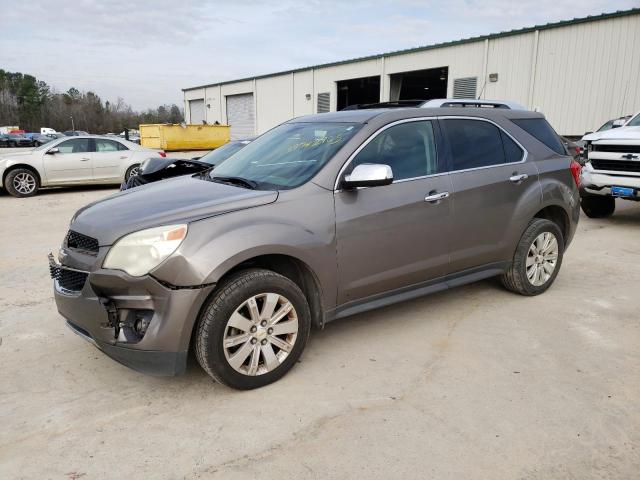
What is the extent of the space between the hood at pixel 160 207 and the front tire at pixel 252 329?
0.45 meters

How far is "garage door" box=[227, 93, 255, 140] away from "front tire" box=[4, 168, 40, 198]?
24146mm

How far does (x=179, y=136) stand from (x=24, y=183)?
17.1 meters

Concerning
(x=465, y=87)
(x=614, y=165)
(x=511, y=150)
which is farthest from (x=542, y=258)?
(x=465, y=87)

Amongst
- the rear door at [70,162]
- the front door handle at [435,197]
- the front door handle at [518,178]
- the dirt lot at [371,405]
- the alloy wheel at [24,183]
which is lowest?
the dirt lot at [371,405]

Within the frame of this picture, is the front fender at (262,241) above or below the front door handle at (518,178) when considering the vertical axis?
below

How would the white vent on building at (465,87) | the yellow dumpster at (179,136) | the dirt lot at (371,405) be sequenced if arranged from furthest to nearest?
the yellow dumpster at (179,136) → the white vent on building at (465,87) → the dirt lot at (371,405)

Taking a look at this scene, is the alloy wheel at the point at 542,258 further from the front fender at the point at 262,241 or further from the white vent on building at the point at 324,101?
the white vent on building at the point at 324,101

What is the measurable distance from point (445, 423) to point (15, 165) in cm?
1233

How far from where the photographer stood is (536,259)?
15.9ft

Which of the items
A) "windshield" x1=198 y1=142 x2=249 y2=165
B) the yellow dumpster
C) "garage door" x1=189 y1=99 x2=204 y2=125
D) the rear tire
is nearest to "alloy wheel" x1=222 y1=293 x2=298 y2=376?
"windshield" x1=198 y1=142 x2=249 y2=165

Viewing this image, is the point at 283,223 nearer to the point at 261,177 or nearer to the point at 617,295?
the point at 261,177

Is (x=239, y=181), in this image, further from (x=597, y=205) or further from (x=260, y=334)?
(x=597, y=205)

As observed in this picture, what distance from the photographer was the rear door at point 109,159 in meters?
12.9

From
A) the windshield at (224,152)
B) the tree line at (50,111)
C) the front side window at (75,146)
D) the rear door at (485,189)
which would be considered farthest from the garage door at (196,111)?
the tree line at (50,111)
